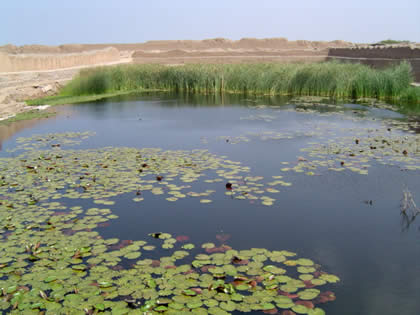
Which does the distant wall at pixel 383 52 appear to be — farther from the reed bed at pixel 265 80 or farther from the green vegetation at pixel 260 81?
the green vegetation at pixel 260 81

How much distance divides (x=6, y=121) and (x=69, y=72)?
869 centimetres

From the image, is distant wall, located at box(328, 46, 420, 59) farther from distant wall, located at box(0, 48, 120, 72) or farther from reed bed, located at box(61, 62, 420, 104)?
distant wall, located at box(0, 48, 120, 72)

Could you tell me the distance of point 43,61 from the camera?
1847 cm

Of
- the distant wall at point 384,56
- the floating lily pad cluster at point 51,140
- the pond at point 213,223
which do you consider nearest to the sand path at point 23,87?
the floating lily pad cluster at point 51,140

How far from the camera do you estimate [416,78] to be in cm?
1662

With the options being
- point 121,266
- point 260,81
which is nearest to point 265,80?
point 260,81

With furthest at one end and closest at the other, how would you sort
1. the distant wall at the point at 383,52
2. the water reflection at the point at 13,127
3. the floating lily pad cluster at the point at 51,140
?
the distant wall at the point at 383,52 < the water reflection at the point at 13,127 < the floating lily pad cluster at the point at 51,140

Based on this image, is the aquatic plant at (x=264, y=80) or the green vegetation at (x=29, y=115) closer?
the green vegetation at (x=29, y=115)

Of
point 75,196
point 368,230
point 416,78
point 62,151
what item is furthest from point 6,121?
point 416,78

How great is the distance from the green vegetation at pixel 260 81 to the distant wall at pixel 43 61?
7.45 feet

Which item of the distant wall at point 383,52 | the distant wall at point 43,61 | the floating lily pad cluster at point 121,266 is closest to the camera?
the floating lily pad cluster at point 121,266

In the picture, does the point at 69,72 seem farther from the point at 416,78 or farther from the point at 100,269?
the point at 100,269

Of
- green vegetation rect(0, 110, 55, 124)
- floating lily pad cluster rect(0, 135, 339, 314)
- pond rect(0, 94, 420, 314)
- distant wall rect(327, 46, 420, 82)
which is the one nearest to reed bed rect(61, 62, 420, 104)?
distant wall rect(327, 46, 420, 82)

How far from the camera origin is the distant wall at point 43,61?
1591 cm
